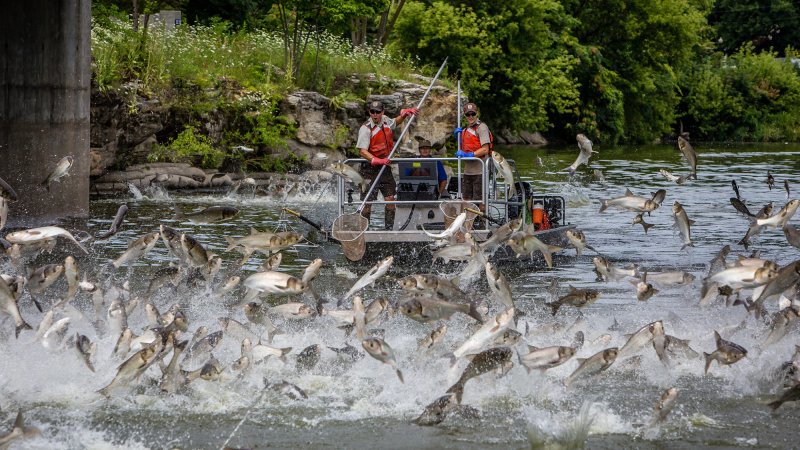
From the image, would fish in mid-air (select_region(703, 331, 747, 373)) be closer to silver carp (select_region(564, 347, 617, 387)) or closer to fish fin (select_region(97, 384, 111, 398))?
silver carp (select_region(564, 347, 617, 387))

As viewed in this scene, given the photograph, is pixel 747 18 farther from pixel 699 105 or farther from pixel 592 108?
pixel 592 108

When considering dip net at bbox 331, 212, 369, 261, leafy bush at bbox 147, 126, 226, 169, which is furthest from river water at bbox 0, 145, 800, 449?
leafy bush at bbox 147, 126, 226, 169

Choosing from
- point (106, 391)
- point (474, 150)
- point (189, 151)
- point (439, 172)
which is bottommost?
point (106, 391)

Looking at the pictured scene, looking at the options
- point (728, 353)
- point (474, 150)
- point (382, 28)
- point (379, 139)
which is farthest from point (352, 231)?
point (382, 28)

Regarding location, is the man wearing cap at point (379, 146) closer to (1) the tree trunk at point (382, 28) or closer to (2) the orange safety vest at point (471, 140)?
(2) the orange safety vest at point (471, 140)

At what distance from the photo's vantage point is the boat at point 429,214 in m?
16.7

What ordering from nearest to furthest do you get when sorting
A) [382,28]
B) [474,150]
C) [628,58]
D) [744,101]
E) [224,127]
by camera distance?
[474,150], [224,127], [382,28], [628,58], [744,101]

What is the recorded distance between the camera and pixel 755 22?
83562 mm

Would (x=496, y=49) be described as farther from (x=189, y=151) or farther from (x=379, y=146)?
(x=379, y=146)

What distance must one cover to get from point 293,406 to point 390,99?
75.5 ft

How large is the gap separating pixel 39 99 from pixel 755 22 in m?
70.6

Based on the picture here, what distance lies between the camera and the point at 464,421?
32.7 feet

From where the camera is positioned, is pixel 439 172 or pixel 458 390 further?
pixel 439 172

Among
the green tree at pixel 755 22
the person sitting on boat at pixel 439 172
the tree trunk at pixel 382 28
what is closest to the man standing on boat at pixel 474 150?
the person sitting on boat at pixel 439 172
